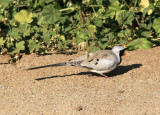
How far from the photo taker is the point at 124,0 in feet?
23.1

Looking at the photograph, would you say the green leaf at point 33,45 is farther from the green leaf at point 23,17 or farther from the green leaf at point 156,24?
the green leaf at point 156,24

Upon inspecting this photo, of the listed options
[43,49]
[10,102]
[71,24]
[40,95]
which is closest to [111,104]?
[40,95]

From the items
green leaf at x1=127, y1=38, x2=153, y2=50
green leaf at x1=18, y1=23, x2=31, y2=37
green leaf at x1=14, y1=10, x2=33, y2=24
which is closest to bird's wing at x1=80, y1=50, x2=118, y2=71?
green leaf at x1=127, y1=38, x2=153, y2=50

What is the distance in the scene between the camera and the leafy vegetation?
6.77 metres

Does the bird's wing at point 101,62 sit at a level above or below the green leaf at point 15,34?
below

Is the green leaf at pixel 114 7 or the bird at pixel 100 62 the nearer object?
the bird at pixel 100 62

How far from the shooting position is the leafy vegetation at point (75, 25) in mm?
6773

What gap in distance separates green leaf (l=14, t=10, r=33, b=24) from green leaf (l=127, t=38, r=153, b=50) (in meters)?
2.40

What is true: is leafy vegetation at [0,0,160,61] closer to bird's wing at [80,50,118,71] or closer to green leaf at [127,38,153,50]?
green leaf at [127,38,153,50]

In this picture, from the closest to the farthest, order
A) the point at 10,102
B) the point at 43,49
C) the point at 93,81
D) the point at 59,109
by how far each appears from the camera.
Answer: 1. the point at 59,109
2. the point at 10,102
3. the point at 93,81
4. the point at 43,49

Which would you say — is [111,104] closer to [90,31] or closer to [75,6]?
[90,31]

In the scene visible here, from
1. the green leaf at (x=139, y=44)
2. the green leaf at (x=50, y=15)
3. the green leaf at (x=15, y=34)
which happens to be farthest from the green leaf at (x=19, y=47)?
the green leaf at (x=139, y=44)

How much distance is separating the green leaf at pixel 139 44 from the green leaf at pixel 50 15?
5.91ft

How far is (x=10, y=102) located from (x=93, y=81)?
1.60 metres
